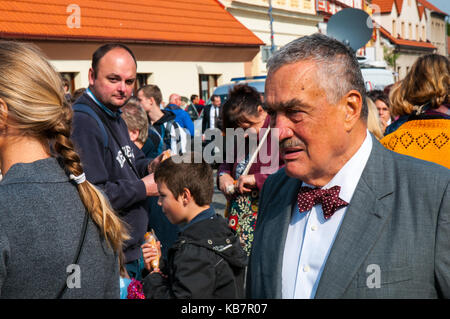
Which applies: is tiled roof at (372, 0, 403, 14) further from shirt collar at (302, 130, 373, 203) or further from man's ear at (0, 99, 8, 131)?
man's ear at (0, 99, 8, 131)

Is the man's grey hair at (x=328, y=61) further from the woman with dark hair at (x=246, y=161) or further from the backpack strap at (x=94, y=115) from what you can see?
the woman with dark hair at (x=246, y=161)

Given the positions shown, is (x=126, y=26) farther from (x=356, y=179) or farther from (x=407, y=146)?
(x=356, y=179)

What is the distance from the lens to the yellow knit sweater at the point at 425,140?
377 centimetres

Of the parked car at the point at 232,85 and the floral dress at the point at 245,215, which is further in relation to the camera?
the parked car at the point at 232,85

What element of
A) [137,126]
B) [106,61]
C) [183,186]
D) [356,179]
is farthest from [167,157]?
[356,179]

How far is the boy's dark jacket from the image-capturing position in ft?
11.0

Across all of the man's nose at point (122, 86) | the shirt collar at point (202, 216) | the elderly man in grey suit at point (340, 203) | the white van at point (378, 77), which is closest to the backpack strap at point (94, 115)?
the man's nose at point (122, 86)

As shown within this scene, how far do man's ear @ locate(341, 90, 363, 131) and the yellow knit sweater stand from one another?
1.83 meters

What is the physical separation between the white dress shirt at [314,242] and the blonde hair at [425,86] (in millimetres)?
2001

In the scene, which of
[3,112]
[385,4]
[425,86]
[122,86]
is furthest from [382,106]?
[385,4]

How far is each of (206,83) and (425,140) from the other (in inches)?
867

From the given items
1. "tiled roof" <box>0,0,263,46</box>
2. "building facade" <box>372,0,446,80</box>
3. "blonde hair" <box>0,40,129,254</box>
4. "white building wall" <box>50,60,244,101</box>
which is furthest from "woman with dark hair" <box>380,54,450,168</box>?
"building facade" <box>372,0,446,80</box>

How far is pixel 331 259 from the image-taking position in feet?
6.44
